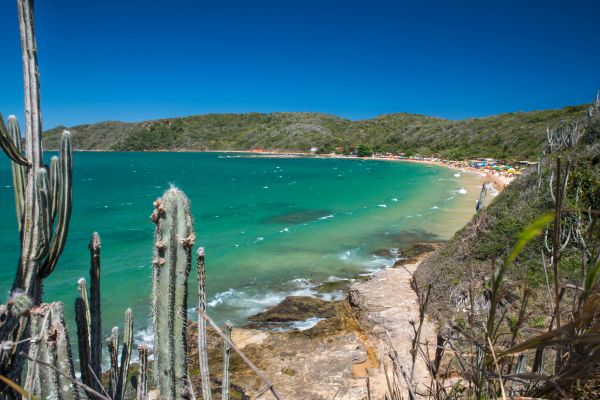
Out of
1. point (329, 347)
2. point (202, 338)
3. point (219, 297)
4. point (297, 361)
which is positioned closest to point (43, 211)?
point (202, 338)

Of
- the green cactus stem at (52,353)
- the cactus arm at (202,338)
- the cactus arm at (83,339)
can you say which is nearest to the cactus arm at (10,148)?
the cactus arm at (83,339)

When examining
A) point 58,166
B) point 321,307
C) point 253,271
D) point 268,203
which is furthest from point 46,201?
point 268,203

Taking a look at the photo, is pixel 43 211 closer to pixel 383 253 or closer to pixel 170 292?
pixel 170 292

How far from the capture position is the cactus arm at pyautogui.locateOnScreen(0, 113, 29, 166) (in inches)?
114

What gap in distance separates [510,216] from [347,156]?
123m

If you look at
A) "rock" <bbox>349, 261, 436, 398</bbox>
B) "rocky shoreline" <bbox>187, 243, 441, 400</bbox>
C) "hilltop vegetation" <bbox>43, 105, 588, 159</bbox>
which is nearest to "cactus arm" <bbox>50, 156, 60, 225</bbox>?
"rocky shoreline" <bbox>187, 243, 441, 400</bbox>

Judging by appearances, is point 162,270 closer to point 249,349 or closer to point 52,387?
point 52,387

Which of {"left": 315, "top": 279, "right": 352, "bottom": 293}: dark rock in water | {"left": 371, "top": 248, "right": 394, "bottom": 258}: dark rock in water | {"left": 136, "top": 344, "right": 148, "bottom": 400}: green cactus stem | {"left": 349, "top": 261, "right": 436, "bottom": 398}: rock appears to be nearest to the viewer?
{"left": 136, "top": 344, "right": 148, "bottom": 400}: green cactus stem

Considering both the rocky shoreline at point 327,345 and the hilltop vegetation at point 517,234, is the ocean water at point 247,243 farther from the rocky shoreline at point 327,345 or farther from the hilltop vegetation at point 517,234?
the hilltop vegetation at point 517,234

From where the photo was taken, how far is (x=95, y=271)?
3.31 m

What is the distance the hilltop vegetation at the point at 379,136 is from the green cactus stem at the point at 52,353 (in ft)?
228

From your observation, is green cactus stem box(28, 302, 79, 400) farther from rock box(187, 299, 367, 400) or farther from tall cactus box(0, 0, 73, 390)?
rock box(187, 299, 367, 400)

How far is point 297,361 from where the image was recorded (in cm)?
709

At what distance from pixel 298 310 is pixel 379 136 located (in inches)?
5506
